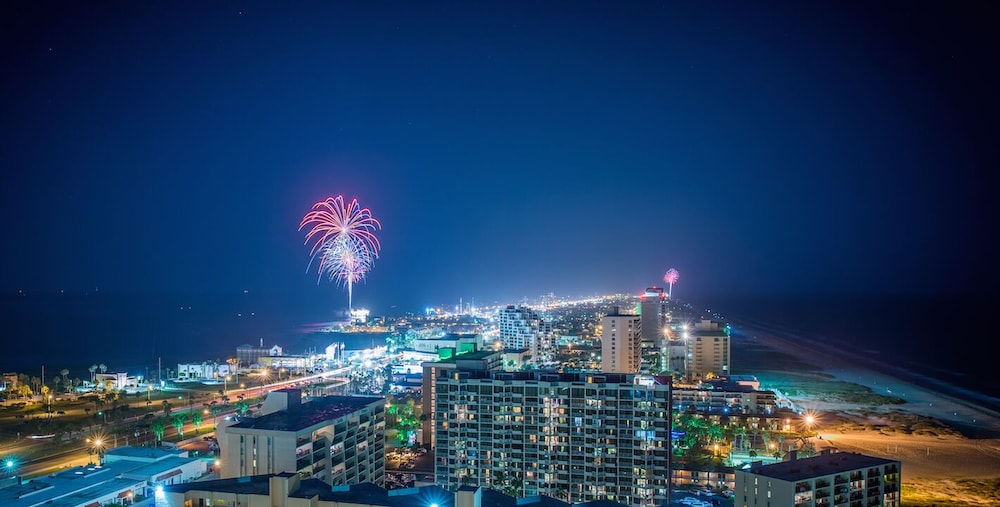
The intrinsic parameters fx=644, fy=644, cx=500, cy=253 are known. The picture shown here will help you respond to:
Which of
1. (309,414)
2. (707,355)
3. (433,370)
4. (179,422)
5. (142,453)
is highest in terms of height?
(309,414)

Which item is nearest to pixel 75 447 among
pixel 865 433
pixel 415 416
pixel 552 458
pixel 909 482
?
pixel 415 416

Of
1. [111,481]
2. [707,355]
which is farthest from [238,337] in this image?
[111,481]

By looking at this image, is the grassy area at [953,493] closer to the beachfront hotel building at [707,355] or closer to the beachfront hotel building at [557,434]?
the beachfront hotel building at [557,434]

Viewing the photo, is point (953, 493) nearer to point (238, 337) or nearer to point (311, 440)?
point (311, 440)

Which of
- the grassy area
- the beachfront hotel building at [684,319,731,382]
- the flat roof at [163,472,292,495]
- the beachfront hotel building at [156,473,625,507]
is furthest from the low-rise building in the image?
the beachfront hotel building at [684,319,731,382]

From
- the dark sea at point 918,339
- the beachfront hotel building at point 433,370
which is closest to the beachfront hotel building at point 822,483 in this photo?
the beachfront hotel building at point 433,370

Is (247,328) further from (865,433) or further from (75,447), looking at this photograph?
(865,433)
